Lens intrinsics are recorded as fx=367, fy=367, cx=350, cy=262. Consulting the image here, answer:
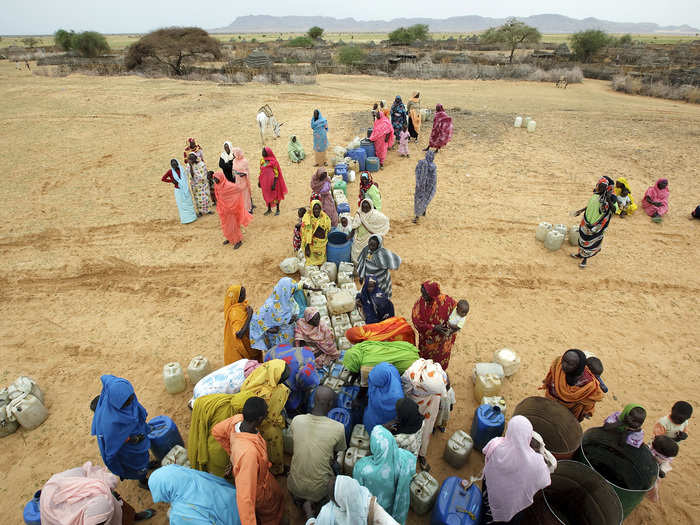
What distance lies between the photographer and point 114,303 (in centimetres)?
693

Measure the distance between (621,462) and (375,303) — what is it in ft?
10.4

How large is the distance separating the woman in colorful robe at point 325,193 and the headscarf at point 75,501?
231 inches

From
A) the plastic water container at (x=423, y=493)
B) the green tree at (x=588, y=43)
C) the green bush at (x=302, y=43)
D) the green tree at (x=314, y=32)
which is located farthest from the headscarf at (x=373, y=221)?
the green tree at (x=314, y=32)

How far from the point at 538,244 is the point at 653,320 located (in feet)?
8.38

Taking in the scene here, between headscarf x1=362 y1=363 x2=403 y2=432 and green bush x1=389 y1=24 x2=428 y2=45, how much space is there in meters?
53.9

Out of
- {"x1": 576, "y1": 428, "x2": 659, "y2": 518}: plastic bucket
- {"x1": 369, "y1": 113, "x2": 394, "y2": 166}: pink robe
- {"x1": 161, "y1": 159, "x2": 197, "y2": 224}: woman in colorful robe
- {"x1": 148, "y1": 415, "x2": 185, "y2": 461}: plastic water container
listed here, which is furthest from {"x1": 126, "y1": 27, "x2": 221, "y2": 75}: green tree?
{"x1": 576, "y1": 428, "x2": 659, "y2": 518}: plastic bucket

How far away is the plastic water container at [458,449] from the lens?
4.12 metres

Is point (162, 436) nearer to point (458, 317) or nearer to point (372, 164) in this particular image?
point (458, 317)

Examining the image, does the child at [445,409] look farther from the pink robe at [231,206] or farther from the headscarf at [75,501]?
the pink robe at [231,206]

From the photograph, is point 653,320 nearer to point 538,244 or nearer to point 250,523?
point 538,244

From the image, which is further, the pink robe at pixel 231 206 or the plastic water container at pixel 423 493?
the pink robe at pixel 231 206

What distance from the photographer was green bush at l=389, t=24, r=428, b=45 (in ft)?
160

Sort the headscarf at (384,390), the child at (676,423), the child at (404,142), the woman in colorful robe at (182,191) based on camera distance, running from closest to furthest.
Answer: the headscarf at (384,390)
the child at (676,423)
the woman in colorful robe at (182,191)
the child at (404,142)

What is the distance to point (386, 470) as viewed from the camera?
2.95 m
